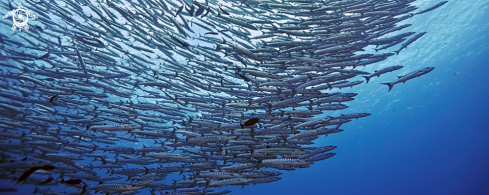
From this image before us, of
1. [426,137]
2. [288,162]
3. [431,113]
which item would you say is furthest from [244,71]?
[426,137]

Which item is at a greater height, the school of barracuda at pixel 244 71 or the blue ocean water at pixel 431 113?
the blue ocean water at pixel 431 113

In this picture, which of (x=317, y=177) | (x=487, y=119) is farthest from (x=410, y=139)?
(x=317, y=177)

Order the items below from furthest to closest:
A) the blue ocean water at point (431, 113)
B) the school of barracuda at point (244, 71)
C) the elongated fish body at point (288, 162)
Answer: the blue ocean water at point (431, 113) → the school of barracuda at point (244, 71) → the elongated fish body at point (288, 162)

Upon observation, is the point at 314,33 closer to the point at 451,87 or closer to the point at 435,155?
the point at 451,87

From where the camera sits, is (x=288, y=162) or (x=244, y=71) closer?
(x=288, y=162)

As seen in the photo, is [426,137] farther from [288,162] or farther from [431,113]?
[288,162]

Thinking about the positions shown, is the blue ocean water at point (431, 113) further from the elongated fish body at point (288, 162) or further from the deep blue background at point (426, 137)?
the elongated fish body at point (288, 162)

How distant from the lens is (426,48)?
64.0 feet

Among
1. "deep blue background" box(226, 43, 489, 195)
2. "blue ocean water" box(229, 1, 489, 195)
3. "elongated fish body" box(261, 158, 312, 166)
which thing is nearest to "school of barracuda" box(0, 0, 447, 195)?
"elongated fish body" box(261, 158, 312, 166)

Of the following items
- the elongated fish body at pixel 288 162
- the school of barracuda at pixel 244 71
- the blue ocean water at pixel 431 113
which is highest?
the blue ocean water at pixel 431 113

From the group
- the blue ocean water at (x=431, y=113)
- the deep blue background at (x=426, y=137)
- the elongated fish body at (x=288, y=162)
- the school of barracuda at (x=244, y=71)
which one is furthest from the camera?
the deep blue background at (x=426, y=137)

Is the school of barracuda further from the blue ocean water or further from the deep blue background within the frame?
the deep blue background

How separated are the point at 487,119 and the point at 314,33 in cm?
5367

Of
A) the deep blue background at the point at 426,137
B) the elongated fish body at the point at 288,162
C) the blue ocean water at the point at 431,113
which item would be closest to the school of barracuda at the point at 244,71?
the elongated fish body at the point at 288,162
